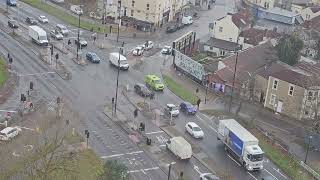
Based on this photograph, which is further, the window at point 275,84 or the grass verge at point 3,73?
the window at point 275,84

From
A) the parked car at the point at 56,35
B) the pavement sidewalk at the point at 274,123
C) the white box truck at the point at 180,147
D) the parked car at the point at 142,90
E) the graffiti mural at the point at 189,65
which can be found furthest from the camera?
the parked car at the point at 56,35

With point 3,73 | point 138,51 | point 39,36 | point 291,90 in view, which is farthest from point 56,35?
point 291,90

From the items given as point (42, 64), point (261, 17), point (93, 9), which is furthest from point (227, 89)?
point (261, 17)

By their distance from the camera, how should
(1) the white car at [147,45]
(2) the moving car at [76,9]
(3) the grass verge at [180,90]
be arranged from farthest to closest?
(2) the moving car at [76,9] < (1) the white car at [147,45] < (3) the grass verge at [180,90]

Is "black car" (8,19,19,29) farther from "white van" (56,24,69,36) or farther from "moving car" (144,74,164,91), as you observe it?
"moving car" (144,74,164,91)

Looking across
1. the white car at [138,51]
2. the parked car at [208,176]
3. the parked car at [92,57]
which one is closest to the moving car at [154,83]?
the parked car at [92,57]

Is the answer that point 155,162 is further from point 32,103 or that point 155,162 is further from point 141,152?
point 32,103

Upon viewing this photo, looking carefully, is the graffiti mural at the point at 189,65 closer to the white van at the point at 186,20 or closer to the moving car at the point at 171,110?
the moving car at the point at 171,110
